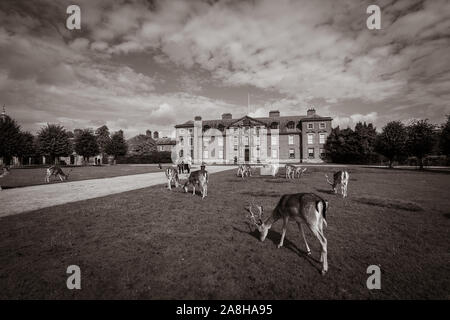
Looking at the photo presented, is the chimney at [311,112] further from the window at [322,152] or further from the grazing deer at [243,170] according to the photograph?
the grazing deer at [243,170]

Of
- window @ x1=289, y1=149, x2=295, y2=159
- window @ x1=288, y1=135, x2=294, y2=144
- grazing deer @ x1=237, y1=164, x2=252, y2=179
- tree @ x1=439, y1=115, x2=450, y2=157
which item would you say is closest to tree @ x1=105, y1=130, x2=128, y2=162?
window @ x1=288, y1=135, x2=294, y2=144

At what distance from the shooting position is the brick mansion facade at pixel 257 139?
62.0 m

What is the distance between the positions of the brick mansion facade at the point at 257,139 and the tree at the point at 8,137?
3939cm

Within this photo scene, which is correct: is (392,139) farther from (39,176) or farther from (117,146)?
(117,146)

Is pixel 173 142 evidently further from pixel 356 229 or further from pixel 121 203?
pixel 356 229

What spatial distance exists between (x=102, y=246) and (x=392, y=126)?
49.1 meters

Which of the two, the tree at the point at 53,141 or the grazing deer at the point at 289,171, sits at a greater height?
the tree at the point at 53,141

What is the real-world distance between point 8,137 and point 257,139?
2274 inches

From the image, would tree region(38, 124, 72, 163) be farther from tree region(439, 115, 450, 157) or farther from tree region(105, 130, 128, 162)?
tree region(439, 115, 450, 157)

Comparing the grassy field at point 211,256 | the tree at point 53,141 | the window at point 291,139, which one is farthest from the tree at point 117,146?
the grassy field at point 211,256

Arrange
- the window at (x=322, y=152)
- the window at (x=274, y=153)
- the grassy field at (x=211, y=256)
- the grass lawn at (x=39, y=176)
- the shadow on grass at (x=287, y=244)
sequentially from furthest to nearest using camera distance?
the window at (x=274, y=153), the window at (x=322, y=152), the grass lawn at (x=39, y=176), the shadow on grass at (x=287, y=244), the grassy field at (x=211, y=256)

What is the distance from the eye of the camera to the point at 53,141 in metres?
52.7

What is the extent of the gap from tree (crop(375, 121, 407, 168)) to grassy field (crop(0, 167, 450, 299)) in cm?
3622

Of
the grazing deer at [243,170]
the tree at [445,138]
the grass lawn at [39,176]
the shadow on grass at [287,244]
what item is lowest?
the shadow on grass at [287,244]
